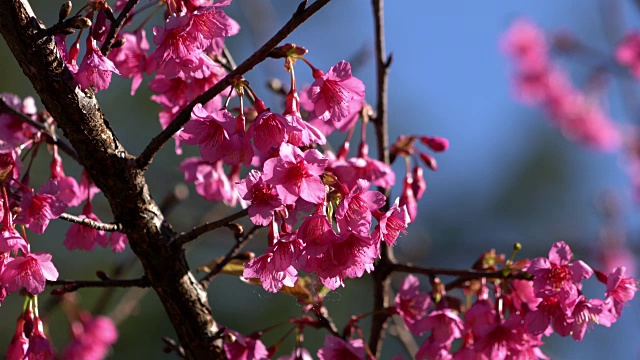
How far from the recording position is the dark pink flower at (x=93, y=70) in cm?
124

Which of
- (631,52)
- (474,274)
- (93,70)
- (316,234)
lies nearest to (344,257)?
(316,234)

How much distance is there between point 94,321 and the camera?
2.48 metres

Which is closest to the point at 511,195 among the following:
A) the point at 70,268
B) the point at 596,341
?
the point at 596,341

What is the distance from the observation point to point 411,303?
1.53 meters

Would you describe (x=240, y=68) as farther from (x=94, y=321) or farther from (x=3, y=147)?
(x=94, y=321)

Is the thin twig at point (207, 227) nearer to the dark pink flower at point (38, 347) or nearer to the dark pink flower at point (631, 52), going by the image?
the dark pink flower at point (38, 347)

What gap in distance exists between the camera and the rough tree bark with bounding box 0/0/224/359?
1.19 meters

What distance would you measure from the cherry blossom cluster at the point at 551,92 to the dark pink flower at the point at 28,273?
4.22m

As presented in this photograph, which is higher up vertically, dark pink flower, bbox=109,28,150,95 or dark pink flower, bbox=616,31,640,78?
dark pink flower, bbox=616,31,640,78

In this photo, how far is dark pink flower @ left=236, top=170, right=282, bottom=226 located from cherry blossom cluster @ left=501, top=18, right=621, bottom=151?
410 centimetres

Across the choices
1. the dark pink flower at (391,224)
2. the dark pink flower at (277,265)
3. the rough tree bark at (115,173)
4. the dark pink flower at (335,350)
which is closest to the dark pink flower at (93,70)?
the rough tree bark at (115,173)

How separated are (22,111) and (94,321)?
1.13 m

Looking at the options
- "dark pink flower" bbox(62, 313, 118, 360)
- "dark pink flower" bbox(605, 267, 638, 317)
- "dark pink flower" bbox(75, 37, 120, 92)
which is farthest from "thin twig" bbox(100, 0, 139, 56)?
"dark pink flower" bbox(62, 313, 118, 360)

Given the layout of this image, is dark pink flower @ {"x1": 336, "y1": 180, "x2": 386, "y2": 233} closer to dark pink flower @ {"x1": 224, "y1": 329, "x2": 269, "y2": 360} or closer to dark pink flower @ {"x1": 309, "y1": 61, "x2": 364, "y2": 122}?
dark pink flower @ {"x1": 309, "y1": 61, "x2": 364, "y2": 122}
